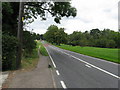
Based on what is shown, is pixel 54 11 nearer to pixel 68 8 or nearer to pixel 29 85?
pixel 68 8

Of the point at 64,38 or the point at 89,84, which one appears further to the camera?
the point at 64,38

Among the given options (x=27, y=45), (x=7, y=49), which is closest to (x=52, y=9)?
(x=27, y=45)

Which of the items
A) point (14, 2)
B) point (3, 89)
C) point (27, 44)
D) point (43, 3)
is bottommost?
point (3, 89)

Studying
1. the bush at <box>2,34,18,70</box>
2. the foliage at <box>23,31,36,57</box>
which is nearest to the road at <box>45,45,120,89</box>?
the bush at <box>2,34,18,70</box>

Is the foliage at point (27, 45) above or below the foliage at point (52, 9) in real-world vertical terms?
below

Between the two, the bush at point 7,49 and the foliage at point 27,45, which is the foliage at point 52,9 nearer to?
the foliage at point 27,45

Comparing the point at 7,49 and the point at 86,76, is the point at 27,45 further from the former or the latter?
the point at 86,76

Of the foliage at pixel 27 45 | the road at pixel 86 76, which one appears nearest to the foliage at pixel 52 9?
the foliage at pixel 27 45

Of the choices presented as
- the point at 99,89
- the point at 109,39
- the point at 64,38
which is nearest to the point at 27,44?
the point at 99,89

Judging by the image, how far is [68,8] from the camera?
65.1 ft

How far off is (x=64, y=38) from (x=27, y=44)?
5830 cm

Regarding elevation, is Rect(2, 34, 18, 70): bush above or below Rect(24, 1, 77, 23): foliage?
below

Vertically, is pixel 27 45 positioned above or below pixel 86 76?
above

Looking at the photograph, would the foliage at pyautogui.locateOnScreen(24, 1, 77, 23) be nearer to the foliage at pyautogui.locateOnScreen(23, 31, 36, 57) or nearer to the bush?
the foliage at pyautogui.locateOnScreen(23, 31, 36, 57)
